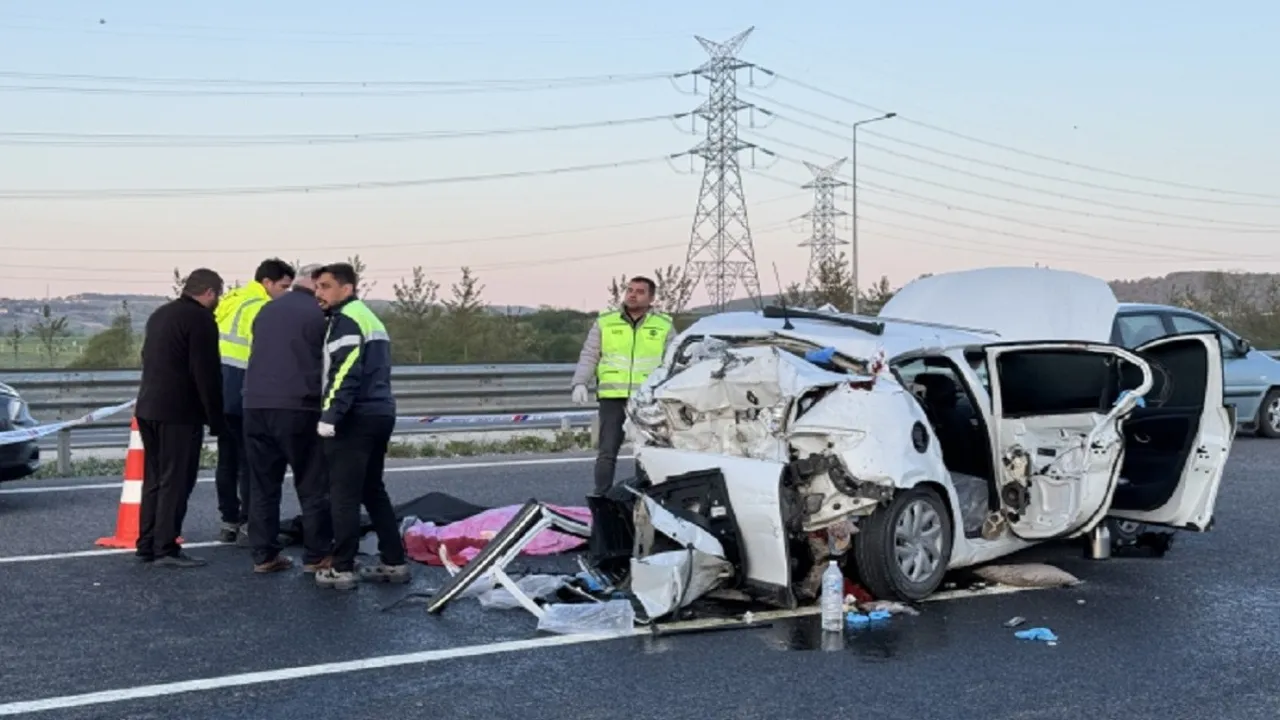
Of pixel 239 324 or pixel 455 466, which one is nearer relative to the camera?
pixel 239 324

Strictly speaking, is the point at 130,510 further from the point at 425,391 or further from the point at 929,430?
the point at 425,391

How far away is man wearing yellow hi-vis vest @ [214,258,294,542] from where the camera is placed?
28.1 feet

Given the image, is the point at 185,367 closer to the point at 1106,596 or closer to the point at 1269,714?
the point at 1106,596

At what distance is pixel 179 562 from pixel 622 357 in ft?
11.1

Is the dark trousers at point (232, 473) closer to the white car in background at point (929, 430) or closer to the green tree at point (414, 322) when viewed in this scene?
the white car in background at point (929, 430)

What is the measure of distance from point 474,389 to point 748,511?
1076cm

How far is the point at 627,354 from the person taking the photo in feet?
31.2

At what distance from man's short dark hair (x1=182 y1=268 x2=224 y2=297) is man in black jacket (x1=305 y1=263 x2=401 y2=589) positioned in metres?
1.17

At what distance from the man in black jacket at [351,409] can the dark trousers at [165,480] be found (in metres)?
1.20

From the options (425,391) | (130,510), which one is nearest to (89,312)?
(425,391)

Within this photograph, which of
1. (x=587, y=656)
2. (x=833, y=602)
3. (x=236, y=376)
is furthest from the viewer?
(x=236, y=376)

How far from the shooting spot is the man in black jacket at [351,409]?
7.15 meters

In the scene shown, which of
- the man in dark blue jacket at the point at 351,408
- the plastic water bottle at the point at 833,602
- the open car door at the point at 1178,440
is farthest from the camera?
the open car door at the point at 1178,440

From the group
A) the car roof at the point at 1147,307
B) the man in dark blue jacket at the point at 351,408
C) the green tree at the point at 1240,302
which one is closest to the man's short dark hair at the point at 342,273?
the man in dark blue jacket at the point at 351,408
